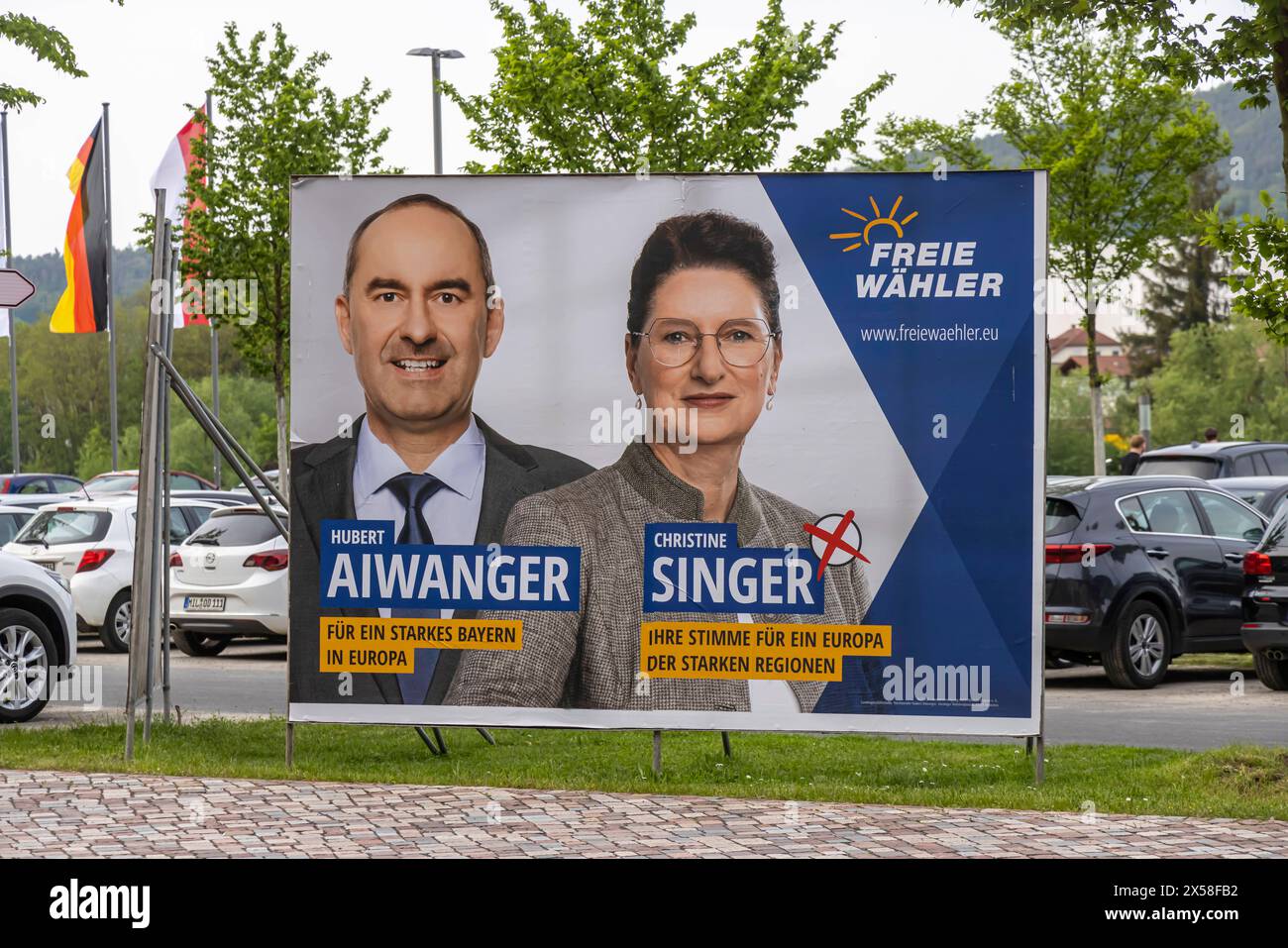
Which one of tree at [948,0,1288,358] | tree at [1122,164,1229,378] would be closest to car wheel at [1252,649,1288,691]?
tree at [948,0,1288,358]

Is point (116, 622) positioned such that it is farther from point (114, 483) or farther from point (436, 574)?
point (114, 483)

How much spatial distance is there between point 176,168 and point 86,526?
1436cm

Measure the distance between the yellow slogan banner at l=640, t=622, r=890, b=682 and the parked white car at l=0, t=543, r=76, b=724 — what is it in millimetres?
5589

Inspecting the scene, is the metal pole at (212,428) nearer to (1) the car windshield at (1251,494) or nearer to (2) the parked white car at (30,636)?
(2) the parked white car at (30,636)

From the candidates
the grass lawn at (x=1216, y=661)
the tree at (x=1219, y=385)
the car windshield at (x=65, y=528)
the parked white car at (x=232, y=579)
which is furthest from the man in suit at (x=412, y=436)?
the tree at (x=1219, y=385)

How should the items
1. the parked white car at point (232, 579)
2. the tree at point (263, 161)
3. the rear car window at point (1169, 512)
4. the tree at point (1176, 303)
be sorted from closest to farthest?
the rear car window at point (1169, 512)
the parked white car at point (232, 579)
the tree at point (263, 161)
the tree at point (1176, 303)

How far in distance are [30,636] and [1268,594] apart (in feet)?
30.2

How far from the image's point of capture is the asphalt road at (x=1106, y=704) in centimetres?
1201

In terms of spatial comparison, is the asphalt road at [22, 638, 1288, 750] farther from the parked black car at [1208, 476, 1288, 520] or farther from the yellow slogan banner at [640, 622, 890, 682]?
the yellow slogan banner at [640, 622, 890, 682]

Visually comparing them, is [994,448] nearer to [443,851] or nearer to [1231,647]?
[443,851]

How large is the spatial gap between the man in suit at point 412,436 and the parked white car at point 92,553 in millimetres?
10068

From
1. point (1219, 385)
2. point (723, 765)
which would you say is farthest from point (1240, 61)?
point (1219, 385)

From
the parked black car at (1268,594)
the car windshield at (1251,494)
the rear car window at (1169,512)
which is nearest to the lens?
the parked black car at (1268,594)
